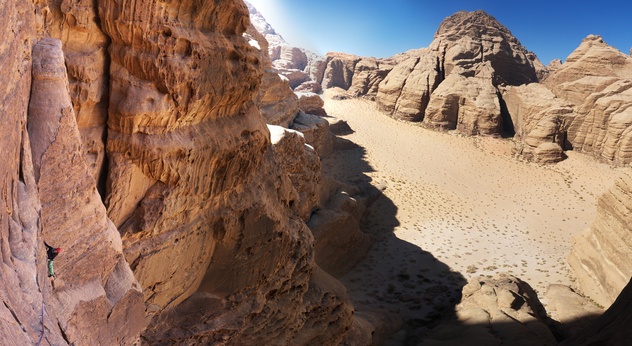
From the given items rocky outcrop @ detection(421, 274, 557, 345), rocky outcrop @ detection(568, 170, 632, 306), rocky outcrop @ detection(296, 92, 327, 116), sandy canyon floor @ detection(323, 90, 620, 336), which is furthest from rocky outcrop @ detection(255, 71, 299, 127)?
rocky outcrop @ detection(568, 170, 632, 306)

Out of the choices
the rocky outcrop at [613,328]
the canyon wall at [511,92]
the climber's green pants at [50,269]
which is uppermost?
the canyon wall at [511,92]

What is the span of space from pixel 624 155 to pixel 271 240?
2558 centimetres

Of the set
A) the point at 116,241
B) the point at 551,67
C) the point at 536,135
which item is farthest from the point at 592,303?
the point at 551,67

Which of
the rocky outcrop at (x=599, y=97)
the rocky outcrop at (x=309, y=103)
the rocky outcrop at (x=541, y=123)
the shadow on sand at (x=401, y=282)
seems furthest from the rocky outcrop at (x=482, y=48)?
the shadow on sand at (x=401, y=282)

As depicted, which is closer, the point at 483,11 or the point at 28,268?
the point at 28,268

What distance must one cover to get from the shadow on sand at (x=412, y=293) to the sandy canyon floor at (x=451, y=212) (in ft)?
0.15

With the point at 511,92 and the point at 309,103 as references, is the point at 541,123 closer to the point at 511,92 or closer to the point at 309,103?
the point at 511,92

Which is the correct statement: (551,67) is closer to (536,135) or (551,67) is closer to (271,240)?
(536,135)

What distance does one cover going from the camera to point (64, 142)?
3.10 metres

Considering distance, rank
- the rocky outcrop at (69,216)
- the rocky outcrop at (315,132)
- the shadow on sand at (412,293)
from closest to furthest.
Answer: the rocky outcrop at (69,216) < the shadow on sand at (412,293) < the rocky outcrop at (315,132)

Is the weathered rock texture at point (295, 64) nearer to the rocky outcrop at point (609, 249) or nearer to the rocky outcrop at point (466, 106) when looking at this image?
the rocky outcrop at point (466, 106)

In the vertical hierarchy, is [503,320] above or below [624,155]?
below

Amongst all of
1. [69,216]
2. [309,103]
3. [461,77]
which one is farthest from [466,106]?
[69,216]

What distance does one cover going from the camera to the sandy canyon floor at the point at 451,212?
14039 millimetres
